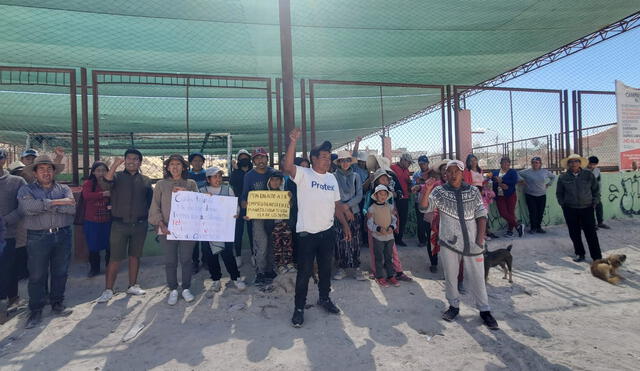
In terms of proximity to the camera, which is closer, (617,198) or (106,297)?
(106,297)

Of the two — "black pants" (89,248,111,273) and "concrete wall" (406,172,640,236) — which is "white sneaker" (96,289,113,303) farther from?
"concrete wall" (406,172,640,236)

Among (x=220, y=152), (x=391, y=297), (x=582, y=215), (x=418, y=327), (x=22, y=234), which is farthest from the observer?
(x=220, y=152)

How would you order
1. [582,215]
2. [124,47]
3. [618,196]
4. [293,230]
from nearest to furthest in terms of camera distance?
[293,230] < [582,215] < [124,47] < [618,196]

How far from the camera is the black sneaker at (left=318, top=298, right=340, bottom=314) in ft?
11.7

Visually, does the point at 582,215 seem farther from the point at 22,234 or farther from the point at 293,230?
the point at 22,234

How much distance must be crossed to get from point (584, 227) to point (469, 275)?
335 centimetres

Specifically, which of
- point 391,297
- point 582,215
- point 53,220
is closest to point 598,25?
point 582,215

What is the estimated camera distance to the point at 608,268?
4688 mm

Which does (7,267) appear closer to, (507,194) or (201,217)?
(201,217)

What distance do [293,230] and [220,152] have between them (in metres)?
15.9

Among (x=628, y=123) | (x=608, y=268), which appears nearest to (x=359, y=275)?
(x=608, y=268)

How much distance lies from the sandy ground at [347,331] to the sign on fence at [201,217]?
32.8 inches

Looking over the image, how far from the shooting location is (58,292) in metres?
3.68

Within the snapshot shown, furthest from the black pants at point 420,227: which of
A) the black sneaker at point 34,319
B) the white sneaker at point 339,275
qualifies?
the black sneaker at point 34,319
